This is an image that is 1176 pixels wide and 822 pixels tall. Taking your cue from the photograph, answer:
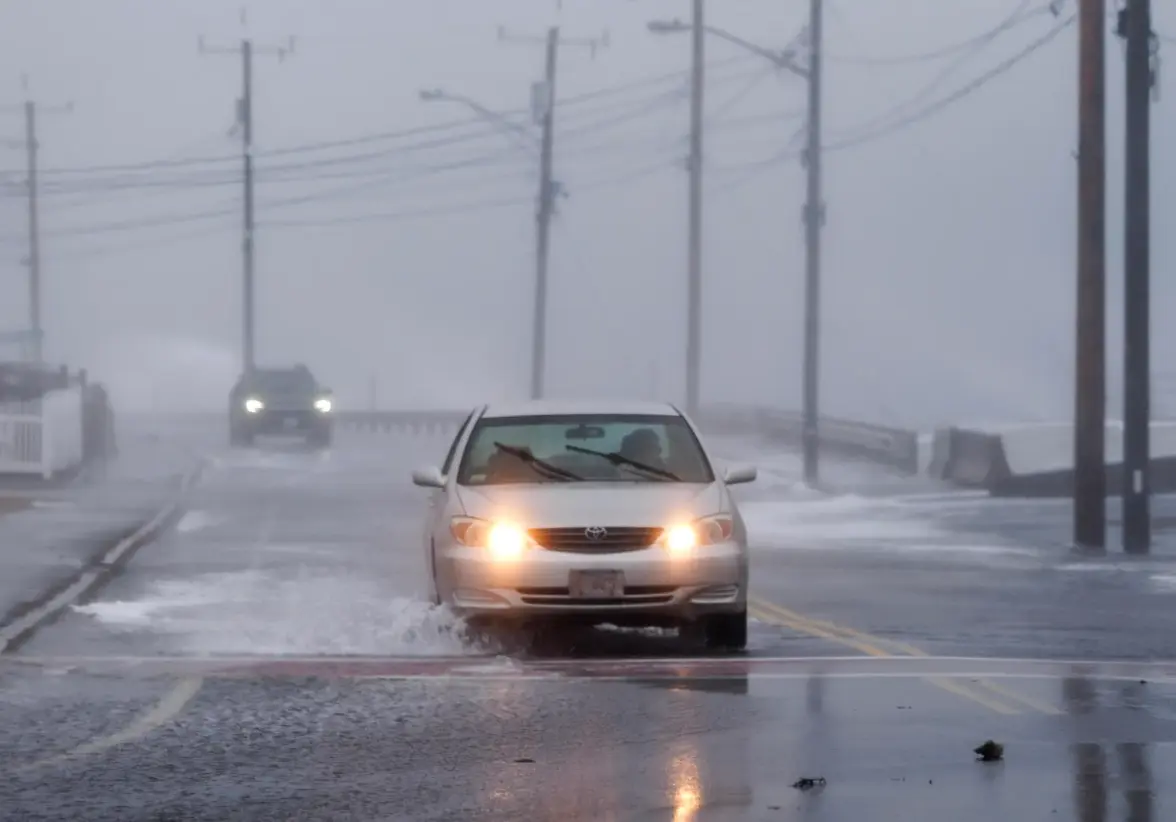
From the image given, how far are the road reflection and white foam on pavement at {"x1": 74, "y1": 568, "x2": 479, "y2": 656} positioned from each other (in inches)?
157

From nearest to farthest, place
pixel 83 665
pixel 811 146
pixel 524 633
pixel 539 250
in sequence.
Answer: pixel 83 665
pixel 524 633
pixel 811 146
pixel 539 250

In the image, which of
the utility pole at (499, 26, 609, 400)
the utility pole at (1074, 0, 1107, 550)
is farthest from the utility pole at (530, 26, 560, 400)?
the utility pole at (1074, 0, 1107, 550)

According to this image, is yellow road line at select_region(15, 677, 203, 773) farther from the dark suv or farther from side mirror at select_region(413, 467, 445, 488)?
the dark suv

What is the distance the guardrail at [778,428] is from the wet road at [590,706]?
19.8 metres

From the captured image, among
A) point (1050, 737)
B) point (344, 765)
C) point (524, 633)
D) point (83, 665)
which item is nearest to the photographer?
point (344, 765)

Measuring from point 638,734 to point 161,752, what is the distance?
2.16 m

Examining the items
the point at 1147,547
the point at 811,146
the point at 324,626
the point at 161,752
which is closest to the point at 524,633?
the point at 324,626

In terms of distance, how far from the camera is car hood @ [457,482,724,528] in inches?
531

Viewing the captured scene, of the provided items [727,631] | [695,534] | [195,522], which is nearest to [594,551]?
[695,534]

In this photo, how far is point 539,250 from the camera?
5672cm

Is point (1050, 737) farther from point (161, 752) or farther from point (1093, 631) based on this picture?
point (1093, 631)

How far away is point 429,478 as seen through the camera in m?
14.7

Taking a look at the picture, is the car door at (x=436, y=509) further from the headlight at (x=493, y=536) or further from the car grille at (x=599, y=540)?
the car grille at (x=599, y=540)

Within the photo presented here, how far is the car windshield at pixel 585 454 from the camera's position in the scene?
14.5 m
